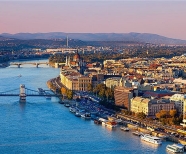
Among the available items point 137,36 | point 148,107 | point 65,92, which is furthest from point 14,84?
point 137,36

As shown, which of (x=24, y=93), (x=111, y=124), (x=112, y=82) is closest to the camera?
(x=111, y=124)

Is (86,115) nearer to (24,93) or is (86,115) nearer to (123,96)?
(123,96)

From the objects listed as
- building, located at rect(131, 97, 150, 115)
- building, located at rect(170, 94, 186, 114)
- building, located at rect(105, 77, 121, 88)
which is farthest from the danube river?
building, located at rect(105, 77, 121, 88)

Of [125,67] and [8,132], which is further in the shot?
[125,67]

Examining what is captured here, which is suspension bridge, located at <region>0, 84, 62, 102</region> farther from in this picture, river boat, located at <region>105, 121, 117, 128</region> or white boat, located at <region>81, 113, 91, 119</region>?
river boat, located at <region>105, 121, 117, 128</region>

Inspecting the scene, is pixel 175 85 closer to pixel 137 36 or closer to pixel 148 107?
pixel 148 107

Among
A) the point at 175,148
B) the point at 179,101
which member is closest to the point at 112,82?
the point at 179,101

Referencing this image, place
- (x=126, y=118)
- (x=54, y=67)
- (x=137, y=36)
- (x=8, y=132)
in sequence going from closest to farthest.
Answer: (x=8, y=132)
(x=126, y=118)
(x=54, y=67)
(x=137, y=36)
